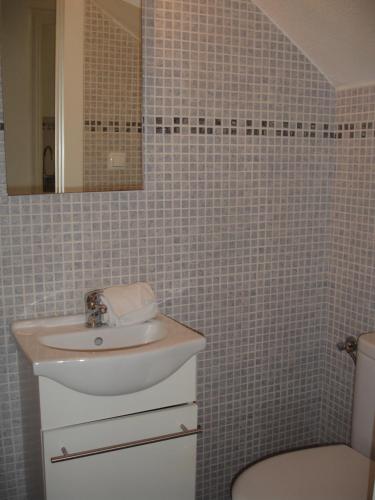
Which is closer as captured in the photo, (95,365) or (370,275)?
(95,365)

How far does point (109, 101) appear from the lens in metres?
1.66

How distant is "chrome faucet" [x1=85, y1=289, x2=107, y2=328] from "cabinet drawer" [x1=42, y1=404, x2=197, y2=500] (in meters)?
0.31

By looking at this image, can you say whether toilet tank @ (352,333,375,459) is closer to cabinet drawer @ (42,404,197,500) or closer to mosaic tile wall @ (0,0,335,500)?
mosaic tile wall @ (0,0,335,500)

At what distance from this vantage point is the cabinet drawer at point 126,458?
1.38 meters

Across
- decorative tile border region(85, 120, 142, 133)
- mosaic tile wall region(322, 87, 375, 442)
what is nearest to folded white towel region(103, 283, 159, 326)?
decorative tile border region(85, 120, 142, 133)

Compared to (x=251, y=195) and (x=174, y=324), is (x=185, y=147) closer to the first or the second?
(x=251, y=195)

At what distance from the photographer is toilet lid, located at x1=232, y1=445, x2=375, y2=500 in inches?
58.4

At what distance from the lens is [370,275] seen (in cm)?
191

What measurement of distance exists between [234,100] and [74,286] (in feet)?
2.71

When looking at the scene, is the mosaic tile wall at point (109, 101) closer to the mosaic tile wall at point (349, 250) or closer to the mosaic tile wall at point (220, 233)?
the mosaic tile wall at point (220, 233)

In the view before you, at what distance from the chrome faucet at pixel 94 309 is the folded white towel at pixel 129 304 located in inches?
0.6

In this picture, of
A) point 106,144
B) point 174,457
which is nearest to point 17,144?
point 106,144

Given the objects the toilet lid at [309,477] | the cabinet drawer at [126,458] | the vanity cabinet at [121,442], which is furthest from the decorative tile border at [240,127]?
the toilet lid at [309,477]

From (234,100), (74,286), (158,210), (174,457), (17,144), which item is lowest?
(174,457)
